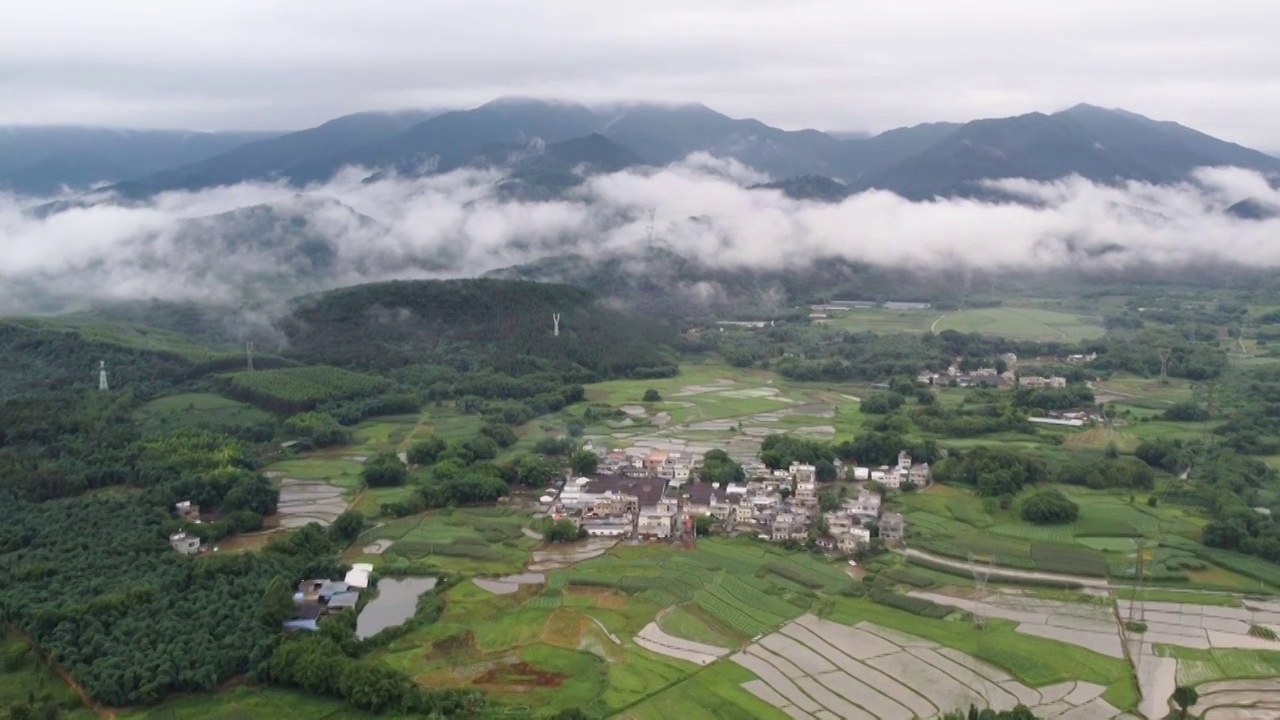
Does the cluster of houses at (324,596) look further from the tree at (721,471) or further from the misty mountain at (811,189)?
the misty mountain at (811,189)

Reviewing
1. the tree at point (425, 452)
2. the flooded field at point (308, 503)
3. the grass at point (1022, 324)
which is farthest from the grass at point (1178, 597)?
the grass at point (1022, 324)

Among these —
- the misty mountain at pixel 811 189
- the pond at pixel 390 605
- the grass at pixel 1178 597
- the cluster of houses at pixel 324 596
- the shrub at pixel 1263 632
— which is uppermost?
the misty mountain at pixel 811 189

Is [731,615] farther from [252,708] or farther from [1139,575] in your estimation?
[1139,575]

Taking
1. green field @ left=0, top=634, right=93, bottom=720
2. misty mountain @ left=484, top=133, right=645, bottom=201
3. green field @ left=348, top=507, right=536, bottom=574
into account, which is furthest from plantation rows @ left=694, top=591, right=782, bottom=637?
misty mountain @ left=484, top=133, right=645, bottom=201

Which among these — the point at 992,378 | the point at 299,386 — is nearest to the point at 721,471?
the point at 299,386

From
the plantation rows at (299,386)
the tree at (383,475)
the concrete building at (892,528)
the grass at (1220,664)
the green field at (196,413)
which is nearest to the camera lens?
the grass at (1220,664)

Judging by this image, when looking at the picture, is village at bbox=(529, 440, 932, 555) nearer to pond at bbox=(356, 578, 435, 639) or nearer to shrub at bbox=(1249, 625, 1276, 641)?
pond at bbox=(356, 578, 435, 639)
